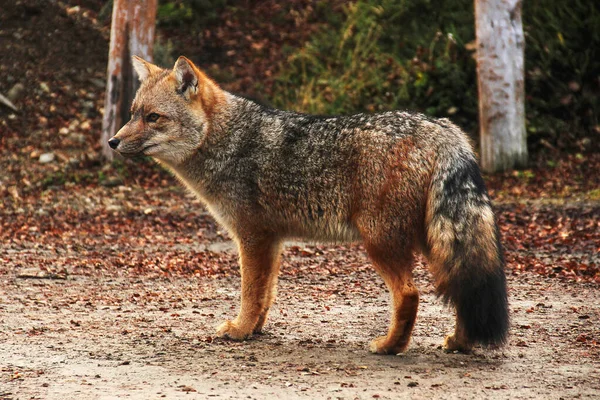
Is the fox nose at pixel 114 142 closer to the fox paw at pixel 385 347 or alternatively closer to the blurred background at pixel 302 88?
the fox paw at pixel 385 347

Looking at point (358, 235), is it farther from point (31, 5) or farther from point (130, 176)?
point (31, 5)

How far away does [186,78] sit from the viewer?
6.96m

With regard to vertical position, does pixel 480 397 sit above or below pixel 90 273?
below

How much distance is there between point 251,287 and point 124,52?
947 centimetres

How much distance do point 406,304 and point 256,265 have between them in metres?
1.27

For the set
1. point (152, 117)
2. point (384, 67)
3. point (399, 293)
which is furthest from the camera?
point (384, 67)

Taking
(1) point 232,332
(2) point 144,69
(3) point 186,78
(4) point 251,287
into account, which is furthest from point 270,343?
(2) point 144,69

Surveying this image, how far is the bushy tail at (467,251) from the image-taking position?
563 centimetres

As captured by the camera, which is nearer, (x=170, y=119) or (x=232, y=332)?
(x=232, y=332)

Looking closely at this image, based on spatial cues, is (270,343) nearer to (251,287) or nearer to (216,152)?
(251,287)

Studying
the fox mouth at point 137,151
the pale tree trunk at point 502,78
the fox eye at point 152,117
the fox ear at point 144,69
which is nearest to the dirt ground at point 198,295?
the pale tree trunk at point 502,78

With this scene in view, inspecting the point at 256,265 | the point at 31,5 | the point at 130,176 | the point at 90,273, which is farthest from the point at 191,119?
the point at 31,5

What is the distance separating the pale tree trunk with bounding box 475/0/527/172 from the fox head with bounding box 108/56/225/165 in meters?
8.48

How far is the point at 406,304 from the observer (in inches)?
234
